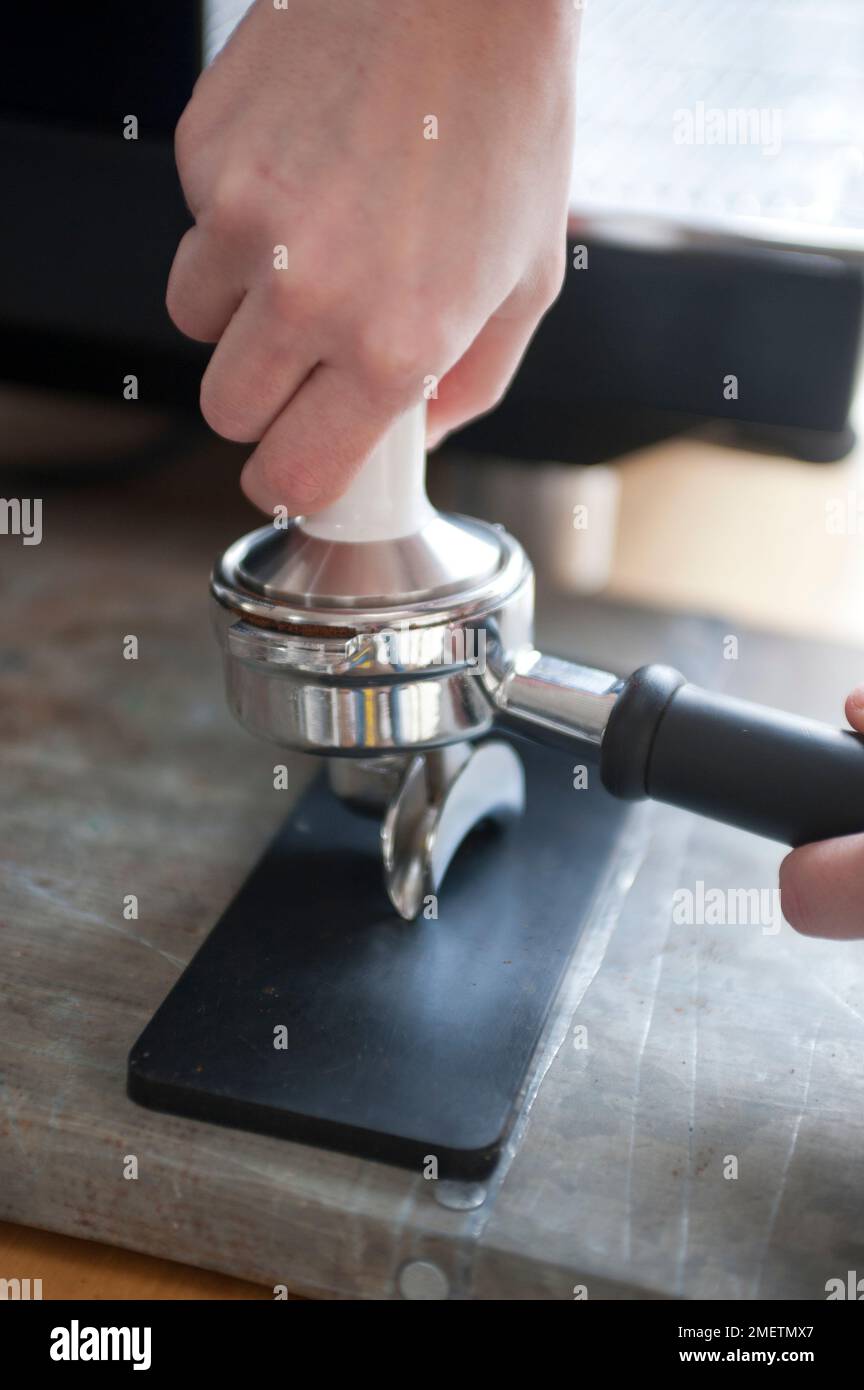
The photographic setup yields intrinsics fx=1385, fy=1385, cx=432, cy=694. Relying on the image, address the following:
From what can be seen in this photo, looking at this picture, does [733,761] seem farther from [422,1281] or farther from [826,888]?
[422,1281]

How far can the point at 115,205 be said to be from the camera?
593 mm

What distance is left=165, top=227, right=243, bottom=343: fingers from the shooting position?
1.24 ft

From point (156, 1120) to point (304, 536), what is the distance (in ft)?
0.59

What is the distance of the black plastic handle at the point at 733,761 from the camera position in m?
0.38

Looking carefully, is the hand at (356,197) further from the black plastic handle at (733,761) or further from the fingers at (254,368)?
the black plastic handle at (733,761)

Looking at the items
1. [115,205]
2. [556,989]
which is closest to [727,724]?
[556,989]

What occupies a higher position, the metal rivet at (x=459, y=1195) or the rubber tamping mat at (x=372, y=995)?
the rubber tamping mat at (x=372, y=995)

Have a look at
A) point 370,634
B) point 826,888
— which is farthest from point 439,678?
point 826,888
